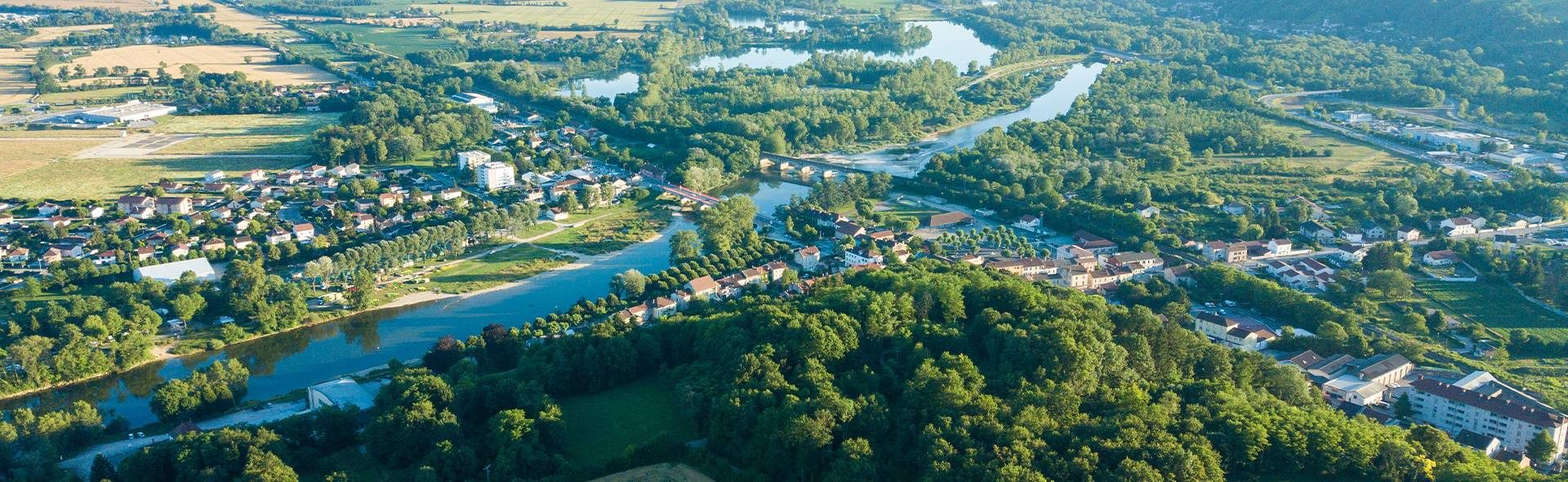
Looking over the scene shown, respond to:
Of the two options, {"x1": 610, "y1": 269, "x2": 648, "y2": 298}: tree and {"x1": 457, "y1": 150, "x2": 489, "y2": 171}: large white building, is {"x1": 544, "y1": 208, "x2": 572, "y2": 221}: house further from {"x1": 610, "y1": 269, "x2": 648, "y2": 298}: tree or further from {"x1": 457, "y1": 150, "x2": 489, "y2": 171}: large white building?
{"x1": 610, "y1": 269, "x2": 648, "y2": 298}: tree

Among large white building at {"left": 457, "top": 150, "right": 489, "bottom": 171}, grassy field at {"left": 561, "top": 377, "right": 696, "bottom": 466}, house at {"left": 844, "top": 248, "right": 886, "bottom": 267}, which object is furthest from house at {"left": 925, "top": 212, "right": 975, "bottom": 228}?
large white building at {"left": 457, "top": 150, "right": 489, "bottom": 171}

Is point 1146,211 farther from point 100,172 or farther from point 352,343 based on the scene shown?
point 100,172

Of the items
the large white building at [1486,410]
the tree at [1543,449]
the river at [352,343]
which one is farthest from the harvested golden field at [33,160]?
the tree at [1543,449]

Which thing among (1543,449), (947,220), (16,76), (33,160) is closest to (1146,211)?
(947,220)

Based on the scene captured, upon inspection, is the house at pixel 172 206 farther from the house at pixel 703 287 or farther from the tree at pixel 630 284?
the house at pixel 703 287

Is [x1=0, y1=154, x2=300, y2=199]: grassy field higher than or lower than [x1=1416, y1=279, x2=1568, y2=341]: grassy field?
lower

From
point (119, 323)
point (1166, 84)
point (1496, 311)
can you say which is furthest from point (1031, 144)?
point (119, 323)
